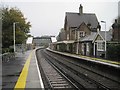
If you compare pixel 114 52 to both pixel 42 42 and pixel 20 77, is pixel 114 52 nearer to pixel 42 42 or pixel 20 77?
pixel 20 77

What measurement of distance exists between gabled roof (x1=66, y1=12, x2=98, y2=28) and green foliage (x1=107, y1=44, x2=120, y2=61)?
123 feet

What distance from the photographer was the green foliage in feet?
112

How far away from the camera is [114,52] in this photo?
35.2 m

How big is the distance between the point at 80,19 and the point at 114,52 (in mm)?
41767

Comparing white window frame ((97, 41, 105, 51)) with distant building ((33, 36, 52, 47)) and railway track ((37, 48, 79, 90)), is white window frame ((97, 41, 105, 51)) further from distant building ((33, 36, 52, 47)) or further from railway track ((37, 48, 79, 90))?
distant building ((33, 36, 52, 47))

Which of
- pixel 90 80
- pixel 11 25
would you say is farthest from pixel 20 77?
pixel 11 25

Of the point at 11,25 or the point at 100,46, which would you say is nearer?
the point at 100,46

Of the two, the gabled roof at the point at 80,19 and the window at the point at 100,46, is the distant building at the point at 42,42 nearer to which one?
the gabled roof at the point at 80,19

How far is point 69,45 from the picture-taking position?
70.4m

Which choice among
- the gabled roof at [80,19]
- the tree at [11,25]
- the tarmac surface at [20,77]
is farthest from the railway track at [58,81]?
the gabled roof at [80,19]

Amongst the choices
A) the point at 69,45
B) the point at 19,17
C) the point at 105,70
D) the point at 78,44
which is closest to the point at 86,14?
the point at 69,45

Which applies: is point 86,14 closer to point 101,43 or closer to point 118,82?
point 101,43

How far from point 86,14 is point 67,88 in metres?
66.4

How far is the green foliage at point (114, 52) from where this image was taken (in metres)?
34.2
